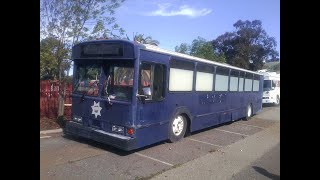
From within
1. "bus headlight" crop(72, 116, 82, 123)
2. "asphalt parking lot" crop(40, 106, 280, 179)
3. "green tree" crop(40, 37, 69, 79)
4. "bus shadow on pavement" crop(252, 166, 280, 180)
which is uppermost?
"green tree" crop(40, 37, 69, 79)

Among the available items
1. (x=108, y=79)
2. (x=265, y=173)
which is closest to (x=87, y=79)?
(x=108, y=79)

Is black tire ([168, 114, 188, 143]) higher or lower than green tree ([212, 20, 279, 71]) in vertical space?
lower

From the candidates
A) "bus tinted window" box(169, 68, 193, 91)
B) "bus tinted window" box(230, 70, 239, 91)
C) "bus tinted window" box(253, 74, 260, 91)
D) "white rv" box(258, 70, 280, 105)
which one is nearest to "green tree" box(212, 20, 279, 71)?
"white rv" box(258, 70, 280, 105)

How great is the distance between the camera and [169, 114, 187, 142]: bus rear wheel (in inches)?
358

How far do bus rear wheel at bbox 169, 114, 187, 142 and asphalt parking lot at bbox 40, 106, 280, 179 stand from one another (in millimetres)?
193

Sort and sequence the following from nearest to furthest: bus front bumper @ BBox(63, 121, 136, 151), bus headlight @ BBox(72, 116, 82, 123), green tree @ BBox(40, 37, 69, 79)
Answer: bus front bumper @ BBox(63, 121, 136, 151)
bus headlight @ BBox(72, 116, 82, 123)
green tree @ BBox(40, 37, 69, 79)

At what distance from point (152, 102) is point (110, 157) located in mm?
1696

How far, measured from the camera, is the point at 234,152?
8672 millimetres

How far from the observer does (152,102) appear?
816cm

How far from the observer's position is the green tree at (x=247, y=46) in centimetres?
3919

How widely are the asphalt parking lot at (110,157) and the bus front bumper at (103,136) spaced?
0.96 feet

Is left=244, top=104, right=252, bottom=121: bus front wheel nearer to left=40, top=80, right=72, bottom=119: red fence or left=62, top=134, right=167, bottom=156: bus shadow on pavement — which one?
left=62, top=134, right=167, bottom=156: bus shadow on pavement

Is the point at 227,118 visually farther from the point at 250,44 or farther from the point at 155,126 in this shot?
the point at 250,44
